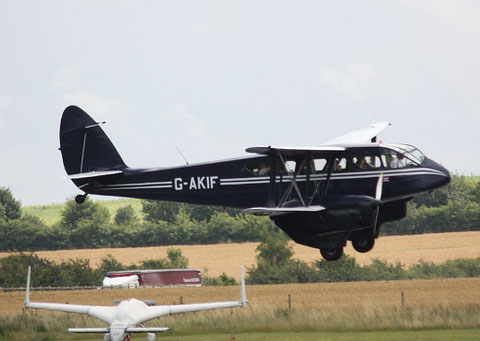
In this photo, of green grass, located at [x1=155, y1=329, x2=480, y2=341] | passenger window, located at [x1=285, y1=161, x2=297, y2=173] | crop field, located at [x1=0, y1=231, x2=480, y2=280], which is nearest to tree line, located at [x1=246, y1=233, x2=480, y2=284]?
crop field, located at [x1=0, y1=231, x2=480, y2=280]

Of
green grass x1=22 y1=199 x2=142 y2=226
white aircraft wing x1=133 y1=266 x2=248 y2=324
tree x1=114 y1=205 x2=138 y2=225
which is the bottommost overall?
white aircraft wing x1=133 y1=266 x2=248 y2=324

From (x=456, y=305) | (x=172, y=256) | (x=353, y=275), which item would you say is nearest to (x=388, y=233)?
(x=353, y=275)

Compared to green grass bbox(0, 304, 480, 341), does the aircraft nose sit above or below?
above

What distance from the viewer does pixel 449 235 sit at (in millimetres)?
69062

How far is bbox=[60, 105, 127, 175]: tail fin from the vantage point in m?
40.6

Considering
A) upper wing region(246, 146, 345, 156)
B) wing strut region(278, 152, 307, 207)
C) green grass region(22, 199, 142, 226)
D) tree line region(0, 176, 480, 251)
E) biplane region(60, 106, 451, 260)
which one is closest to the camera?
upper wing region(246, 146, 345, 156)

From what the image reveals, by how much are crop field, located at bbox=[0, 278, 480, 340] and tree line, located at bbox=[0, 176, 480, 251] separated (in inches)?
288

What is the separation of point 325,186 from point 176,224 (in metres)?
46.0

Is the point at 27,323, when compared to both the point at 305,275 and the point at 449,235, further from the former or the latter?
the point at 449,235

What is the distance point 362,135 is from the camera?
41.2 meters

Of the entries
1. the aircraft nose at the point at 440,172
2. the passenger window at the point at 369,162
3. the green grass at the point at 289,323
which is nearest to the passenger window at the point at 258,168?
the passenger window at the point at 369,162

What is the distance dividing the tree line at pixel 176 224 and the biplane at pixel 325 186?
2274cm

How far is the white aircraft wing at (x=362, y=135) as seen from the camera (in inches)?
1582

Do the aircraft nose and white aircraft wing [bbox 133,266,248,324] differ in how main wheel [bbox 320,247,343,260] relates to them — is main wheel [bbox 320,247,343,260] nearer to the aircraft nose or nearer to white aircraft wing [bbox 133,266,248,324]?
white aircraft wing [bbox 133,266,248,324]
